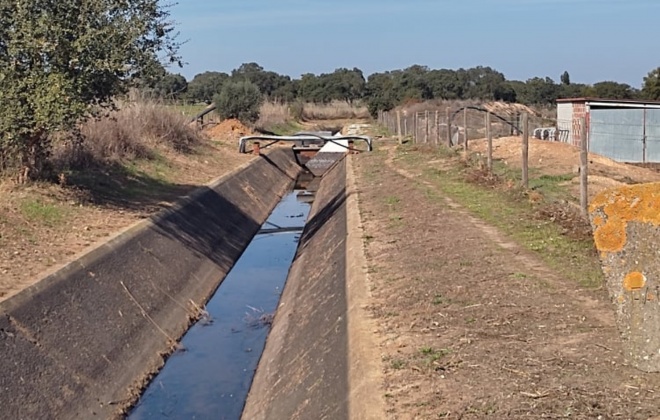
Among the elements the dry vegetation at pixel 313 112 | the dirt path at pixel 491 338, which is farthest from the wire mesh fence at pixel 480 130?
the dry vegetation at pixel 313 112

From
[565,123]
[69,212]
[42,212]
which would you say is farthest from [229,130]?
[42,212]

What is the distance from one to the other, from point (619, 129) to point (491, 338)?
2692 cm

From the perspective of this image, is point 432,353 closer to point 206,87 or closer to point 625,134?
point 625,134

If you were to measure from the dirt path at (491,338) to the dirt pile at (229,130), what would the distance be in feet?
116

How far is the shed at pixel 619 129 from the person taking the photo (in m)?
32.3

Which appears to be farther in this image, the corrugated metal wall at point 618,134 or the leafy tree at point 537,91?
the leafy tree at point 537,91

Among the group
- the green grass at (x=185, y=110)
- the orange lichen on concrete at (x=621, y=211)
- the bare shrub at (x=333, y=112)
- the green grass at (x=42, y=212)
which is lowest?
the bare shrub at (x=333, y=112)

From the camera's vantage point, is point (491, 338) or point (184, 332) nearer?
point (491, 338)

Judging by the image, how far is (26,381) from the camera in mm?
9578

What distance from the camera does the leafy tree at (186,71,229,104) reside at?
78.5 metres

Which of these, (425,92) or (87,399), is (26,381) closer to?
(87,399)

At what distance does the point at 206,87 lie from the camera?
10000 cm

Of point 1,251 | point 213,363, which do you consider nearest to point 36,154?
point 1,251

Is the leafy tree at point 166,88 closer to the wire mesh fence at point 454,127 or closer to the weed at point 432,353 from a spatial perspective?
the wire mesh fence at point 454,127
